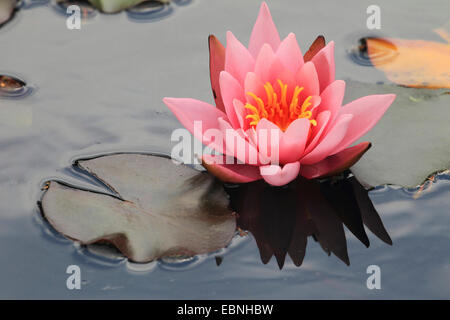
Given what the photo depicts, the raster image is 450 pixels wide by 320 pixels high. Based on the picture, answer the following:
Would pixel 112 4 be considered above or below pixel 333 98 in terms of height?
above

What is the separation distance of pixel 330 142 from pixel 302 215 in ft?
0.87

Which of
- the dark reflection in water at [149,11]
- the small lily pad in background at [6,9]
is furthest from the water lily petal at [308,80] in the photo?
the small lily pad in background at [6,9]

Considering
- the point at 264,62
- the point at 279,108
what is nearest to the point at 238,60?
the point at 264,62

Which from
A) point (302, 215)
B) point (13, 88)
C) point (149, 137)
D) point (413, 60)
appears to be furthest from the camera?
point (413, 60)

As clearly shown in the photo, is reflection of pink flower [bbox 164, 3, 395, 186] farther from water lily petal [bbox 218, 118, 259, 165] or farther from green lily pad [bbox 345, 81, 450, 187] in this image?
green lily pad [bbox 345, 81, 450, 187]

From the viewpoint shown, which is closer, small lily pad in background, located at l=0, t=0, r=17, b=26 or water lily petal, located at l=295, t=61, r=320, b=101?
water lily petal, located at l=295, t=61, r=320, b=101

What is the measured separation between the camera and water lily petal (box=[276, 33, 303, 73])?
6.22 feet

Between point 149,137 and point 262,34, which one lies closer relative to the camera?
point 262,34

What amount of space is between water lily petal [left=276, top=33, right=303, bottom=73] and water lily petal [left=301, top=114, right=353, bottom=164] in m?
0.25

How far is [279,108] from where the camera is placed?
1.93 meters

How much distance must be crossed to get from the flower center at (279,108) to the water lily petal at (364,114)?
134mm

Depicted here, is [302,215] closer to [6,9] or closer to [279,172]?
[279,172]

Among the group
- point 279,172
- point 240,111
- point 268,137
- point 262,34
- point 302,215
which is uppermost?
point 262,34

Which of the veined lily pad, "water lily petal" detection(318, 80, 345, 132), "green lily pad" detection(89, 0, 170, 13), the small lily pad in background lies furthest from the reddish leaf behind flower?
the small lily pad in background
